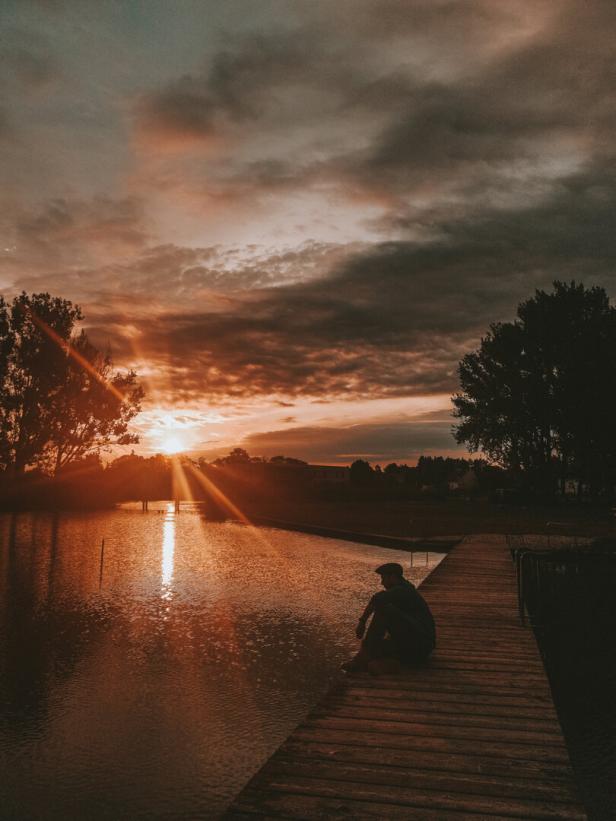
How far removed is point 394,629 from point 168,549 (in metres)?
18.5

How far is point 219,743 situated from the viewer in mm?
6762

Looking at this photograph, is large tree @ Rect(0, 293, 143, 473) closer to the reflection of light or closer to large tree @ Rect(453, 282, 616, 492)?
the reflection of light

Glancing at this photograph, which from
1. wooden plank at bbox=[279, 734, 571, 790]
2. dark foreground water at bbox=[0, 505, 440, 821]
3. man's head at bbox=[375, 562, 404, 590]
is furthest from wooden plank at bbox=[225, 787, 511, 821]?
man's head at bbox=[375, 562, 404, 590]

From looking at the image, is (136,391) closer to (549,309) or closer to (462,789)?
(549,309)

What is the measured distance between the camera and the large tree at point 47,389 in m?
47.8

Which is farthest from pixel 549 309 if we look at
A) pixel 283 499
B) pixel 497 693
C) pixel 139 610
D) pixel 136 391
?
pixel 497 693

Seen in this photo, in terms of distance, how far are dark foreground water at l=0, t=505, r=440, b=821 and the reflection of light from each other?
0.71ft

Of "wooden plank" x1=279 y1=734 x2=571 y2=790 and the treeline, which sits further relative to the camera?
the treeline

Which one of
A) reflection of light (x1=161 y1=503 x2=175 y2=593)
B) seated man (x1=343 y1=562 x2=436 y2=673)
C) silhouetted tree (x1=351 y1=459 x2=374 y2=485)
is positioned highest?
silhouetted tree (x1=351 y1=459 x2=374 y2=485)

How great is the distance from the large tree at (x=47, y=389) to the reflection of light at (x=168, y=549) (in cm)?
1577

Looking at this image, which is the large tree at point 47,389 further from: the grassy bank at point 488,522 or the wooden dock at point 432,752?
the wooden dock at point 432,752

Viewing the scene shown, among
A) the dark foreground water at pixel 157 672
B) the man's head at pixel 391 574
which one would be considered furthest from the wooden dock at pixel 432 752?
the dark foreground water at pixel 157 672

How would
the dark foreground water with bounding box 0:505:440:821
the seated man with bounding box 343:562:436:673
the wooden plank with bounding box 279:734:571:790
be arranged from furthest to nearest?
the seated man with bounding box 343:562:436:673 < the dark foreground water with bounding box 0:505:440:821 < the wooden plank with bounding box 279:734:571:790

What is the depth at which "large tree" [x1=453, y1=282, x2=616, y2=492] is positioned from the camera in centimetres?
4344
